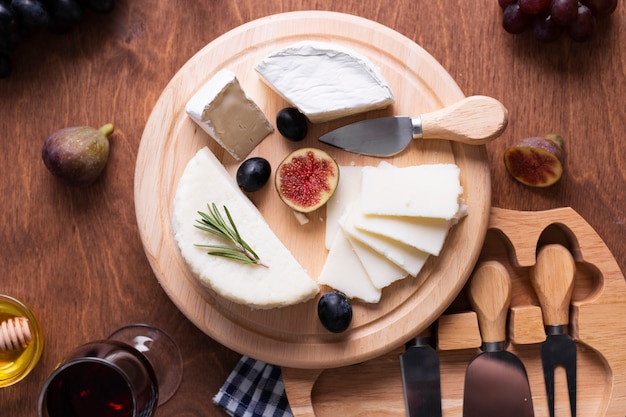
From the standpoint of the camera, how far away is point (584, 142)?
2000 millimetres

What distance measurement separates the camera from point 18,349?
76.0 inches

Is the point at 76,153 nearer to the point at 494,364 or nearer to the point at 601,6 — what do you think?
the point at 494,364

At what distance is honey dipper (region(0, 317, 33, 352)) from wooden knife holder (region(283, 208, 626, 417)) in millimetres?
756

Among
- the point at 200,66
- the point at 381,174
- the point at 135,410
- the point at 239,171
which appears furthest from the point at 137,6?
the point at 135,410

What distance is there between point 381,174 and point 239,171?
392mm

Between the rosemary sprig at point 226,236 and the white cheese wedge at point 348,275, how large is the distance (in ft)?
0.61

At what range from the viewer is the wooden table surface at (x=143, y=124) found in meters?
1.99

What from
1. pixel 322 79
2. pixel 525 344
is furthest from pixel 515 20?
pixel 525 344

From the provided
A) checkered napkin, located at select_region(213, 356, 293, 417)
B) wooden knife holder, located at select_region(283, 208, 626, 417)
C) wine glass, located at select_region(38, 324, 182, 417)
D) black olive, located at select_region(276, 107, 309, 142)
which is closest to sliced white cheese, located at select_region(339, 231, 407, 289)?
Answer: wooden knife holder, located at select_region(283, 208, 626, 417)

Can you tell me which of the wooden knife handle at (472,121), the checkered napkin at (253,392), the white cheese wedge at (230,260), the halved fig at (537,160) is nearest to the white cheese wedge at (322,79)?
the wooden knife handle at (472,121)

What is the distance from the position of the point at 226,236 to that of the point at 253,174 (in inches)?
7.3

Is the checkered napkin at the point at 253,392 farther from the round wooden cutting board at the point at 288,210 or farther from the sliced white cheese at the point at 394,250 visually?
the sliced white cheese at the point at 394,250

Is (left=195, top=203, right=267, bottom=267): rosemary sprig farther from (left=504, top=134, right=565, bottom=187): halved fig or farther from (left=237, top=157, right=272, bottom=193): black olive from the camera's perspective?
(left=504, top=134, right=565, bottom=187): halved fig

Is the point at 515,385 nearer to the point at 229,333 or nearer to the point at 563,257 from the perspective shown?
the point at 563,257
